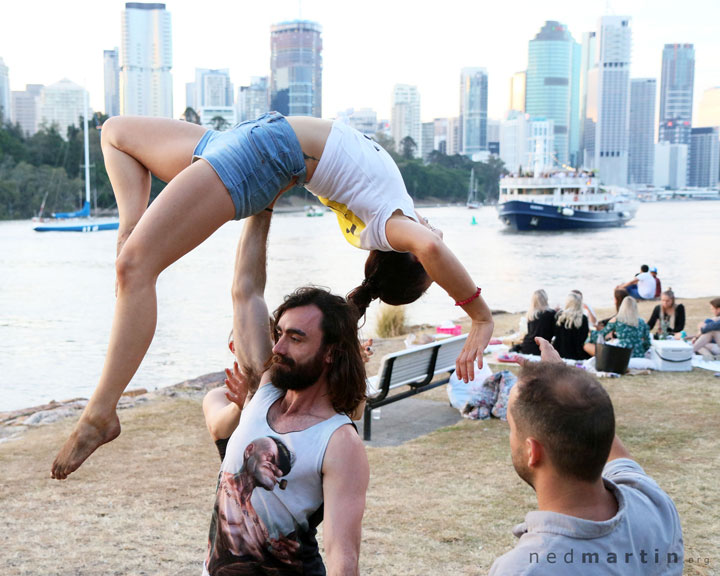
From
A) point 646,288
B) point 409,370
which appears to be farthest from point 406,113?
point 409,370

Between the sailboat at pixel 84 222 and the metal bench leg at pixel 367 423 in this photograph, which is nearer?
the metal bench leg at pixel 367 423

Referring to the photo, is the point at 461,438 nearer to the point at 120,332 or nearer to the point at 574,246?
the point at 120,332

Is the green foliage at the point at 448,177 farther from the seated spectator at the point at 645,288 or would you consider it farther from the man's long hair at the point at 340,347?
the man's long hair at the point at 340,347

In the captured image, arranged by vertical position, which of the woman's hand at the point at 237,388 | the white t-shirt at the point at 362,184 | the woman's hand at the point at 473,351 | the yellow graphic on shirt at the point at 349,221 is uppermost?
the white t-shirt at the point at 362,184

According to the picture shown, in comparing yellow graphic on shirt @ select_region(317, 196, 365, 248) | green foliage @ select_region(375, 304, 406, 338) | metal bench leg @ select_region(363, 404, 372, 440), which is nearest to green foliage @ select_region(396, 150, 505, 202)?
green foliage @ select_region(375, 304, 406, 338)

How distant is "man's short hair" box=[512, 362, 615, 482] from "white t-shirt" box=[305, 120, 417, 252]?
44.0 inches

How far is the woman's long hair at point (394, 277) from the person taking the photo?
316 cm

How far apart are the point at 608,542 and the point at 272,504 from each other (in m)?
0.92

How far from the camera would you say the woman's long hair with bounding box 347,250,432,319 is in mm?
3164

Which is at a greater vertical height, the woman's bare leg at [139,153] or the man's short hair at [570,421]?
the woman's bare leg at [139,153]

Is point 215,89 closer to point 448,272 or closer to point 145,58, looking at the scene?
point 145,58

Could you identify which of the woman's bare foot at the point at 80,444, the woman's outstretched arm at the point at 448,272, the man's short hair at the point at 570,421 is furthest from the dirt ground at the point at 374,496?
the man's short hair at the point at 570,421

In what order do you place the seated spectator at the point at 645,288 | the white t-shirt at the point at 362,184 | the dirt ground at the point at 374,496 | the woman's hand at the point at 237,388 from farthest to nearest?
the seated spectator at the point at 645,288 < the dirt ground at the point at 374,496 < the white t-shirt at the point at 362,184 < the woman's hand at the point at 237,388

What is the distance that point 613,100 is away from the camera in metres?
169
